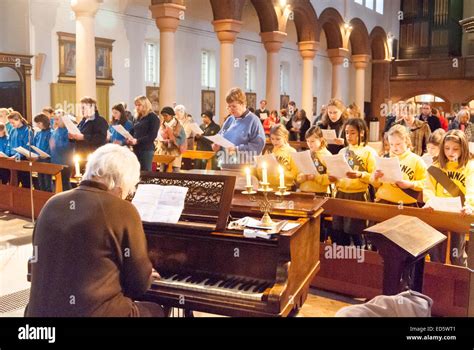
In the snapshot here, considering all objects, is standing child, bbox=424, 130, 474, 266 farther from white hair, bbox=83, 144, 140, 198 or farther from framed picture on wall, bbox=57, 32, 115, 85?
framed picture on wall, bbox=57, 32, 115, 85

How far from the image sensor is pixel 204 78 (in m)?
17.4

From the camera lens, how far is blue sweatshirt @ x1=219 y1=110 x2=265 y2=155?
16.2 feet

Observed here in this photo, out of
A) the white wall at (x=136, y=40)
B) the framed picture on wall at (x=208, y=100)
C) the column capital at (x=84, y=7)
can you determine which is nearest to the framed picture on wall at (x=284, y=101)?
the white wall at (x=136, y=40)

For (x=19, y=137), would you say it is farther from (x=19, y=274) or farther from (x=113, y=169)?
(x=113, y=169)

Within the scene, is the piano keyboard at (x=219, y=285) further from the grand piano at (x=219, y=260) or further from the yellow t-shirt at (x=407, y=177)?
the yellow t-shirt at (x=407, y=177)

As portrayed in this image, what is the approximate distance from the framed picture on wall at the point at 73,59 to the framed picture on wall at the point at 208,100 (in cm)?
364

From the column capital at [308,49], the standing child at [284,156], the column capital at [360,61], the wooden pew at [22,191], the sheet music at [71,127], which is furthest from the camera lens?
the column capital at [360,61]

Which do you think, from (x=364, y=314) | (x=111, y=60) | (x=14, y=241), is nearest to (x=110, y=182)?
(x=364, y=314)

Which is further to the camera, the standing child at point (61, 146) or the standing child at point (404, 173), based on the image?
the standing child at point (61, 146)

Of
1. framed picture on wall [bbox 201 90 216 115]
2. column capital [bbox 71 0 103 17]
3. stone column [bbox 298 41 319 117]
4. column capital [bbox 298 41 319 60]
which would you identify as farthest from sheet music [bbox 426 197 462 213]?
framed picture on wall [bbox 201 90 216 115]

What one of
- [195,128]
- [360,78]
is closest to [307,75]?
[360,78]

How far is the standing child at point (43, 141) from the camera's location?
7.88 m

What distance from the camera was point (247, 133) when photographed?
4945mm

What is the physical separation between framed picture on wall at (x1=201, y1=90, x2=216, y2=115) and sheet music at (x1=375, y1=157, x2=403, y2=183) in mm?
13064
